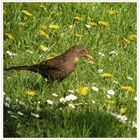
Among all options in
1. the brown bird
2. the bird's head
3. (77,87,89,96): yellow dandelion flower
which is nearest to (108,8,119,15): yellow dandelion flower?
the bird's head

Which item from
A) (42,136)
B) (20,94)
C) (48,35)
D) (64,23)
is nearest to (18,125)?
(42,136)

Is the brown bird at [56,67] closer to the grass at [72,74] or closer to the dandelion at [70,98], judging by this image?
the grass at [72,74]

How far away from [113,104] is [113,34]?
2197mm

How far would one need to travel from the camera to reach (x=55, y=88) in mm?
5809

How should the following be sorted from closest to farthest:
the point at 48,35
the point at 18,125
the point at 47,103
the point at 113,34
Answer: the point at 18,125 → the point at 47,103 → the point at 48,35 → the point at 113,34

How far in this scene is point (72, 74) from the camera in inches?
246

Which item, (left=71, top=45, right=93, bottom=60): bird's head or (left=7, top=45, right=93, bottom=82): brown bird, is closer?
(left=7, top=45, right=93, bottom=82): brown bird

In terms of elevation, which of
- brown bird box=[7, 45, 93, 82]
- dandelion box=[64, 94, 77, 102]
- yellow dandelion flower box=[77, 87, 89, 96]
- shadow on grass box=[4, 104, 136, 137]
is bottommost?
shadow on grass box=[4, 104, 136, 137]

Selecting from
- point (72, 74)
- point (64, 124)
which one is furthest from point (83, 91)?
point (64, 124)

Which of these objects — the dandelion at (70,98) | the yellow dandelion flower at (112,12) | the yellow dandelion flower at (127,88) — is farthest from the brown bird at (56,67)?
the yellow dandelion flower at (112,12)

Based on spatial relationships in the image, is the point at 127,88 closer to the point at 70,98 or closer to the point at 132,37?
the point at 70,98

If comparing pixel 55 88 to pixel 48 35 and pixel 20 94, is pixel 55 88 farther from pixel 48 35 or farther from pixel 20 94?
pixel 48 35

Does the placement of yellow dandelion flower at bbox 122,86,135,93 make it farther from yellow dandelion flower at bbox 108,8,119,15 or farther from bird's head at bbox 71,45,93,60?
yellow dandelion flower at bbox 108,8,119,15

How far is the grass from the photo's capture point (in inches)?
202
